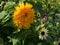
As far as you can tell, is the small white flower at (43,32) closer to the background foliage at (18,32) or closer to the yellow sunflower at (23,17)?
the background foliage at (18,32)

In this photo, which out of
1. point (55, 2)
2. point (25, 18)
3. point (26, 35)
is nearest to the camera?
point (25, 18)

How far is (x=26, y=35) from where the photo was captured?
175 centimetres

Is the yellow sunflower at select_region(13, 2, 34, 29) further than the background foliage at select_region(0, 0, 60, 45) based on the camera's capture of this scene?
No

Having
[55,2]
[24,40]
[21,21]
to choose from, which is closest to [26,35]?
[24,40]

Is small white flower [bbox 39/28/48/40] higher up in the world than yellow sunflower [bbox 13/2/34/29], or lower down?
lower down

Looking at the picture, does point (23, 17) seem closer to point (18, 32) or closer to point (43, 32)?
point (18, 32)

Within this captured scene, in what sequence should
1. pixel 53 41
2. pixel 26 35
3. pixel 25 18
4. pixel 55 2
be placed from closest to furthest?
pixel 25 18, pixel 26 35, pixel 53 41, pixel 55 2

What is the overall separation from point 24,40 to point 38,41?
13cm

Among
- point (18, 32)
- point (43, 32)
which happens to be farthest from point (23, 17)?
point (43, 32)

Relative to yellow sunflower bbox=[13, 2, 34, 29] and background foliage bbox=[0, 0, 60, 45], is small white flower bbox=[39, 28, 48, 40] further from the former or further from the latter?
yellow sunflower bbox=[13, 2, 34, 29]

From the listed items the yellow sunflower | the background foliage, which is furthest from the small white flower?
the yellow sunflower

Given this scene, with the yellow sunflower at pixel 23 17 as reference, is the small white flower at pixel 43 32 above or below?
below

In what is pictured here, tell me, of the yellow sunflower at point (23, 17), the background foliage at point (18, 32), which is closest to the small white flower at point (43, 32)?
the background foliage at point (18, 32)

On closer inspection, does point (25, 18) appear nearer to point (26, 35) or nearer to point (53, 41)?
point (26, 35)
